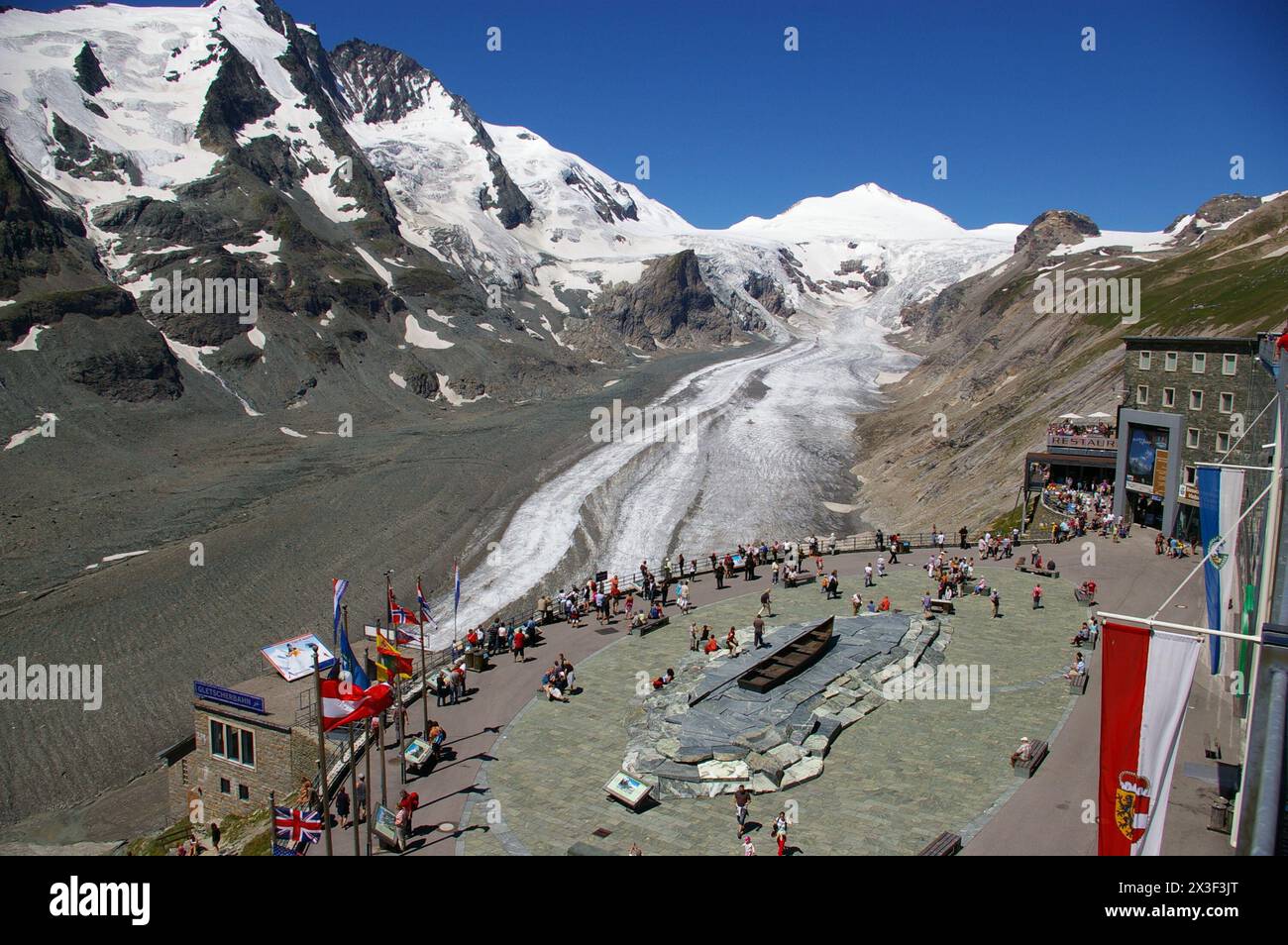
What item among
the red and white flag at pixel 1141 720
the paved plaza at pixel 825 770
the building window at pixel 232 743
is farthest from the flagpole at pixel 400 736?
the red and white flag at pixel 1141 720

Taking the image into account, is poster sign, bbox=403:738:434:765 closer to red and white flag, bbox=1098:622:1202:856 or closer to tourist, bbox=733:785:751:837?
tourist, bbox=733:785:751:837

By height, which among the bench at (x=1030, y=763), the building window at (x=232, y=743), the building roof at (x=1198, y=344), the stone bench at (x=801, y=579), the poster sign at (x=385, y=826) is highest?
the building roof at (x=1198, y=344)

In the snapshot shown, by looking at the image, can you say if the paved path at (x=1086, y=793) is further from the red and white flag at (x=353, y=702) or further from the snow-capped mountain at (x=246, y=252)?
the snow-capped mountain at (x=246, y=252)

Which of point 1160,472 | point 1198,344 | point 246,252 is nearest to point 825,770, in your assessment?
point 1160,472

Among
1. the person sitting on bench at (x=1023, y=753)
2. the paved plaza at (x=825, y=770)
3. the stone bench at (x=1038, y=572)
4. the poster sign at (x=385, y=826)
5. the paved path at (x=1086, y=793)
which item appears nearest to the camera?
the paved path at (x=1086, y=793)

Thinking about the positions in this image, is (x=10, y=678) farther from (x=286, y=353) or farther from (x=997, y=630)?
(x=286, y=353)

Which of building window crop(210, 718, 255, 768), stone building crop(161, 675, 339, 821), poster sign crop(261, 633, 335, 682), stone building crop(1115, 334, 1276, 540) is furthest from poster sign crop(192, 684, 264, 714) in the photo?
stone building crop(1115, 334, 1276, 540)
